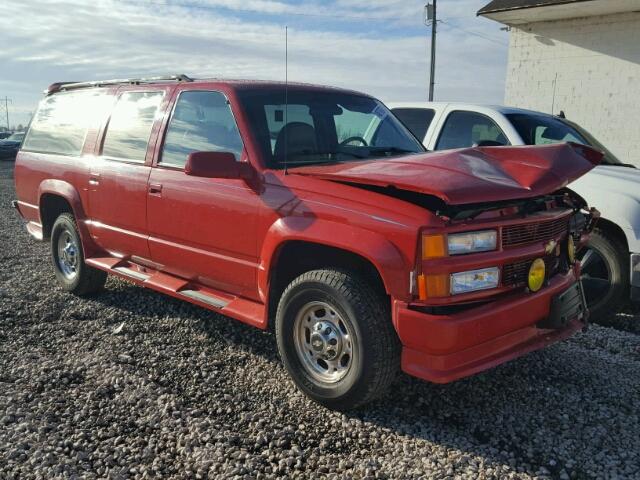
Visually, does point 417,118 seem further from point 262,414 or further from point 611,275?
point 262,414

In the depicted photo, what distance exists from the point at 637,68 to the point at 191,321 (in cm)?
1228

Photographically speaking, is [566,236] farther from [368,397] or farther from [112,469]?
[112,469]

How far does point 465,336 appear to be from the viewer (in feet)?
9.48

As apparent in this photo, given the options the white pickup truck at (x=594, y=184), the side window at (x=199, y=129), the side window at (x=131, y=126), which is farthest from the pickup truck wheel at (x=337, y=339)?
the white pickup truck at (x=594, y=184)

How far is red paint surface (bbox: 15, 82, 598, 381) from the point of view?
2.90 m

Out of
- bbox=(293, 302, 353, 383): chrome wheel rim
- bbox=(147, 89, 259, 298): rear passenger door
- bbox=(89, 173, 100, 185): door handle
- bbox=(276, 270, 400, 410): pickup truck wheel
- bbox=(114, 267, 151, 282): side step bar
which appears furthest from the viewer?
bbox=(89, 173, 100, 185): door handle

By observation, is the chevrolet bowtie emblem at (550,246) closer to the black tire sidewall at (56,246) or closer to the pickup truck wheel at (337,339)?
the pickup truck wheel at (337,339)

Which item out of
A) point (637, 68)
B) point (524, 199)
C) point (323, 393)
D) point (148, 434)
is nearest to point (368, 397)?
point (323, 393)

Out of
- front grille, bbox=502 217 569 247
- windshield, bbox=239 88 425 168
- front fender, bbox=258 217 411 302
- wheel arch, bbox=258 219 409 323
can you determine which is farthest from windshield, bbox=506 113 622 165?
front fender, bbox=258 217 411 302

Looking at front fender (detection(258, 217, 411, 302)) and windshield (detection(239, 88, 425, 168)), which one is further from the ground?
windshield (detection(239, 88, 425, 168))

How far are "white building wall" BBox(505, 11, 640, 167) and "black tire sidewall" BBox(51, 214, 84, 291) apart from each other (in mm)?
11965

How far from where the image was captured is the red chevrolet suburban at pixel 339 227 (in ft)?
9.61

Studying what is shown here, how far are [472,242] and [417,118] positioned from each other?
3713mm

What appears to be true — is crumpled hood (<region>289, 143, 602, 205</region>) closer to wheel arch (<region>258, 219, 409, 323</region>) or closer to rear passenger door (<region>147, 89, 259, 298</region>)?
wheel arch (<region>258, 219, 409, 323</region>)
